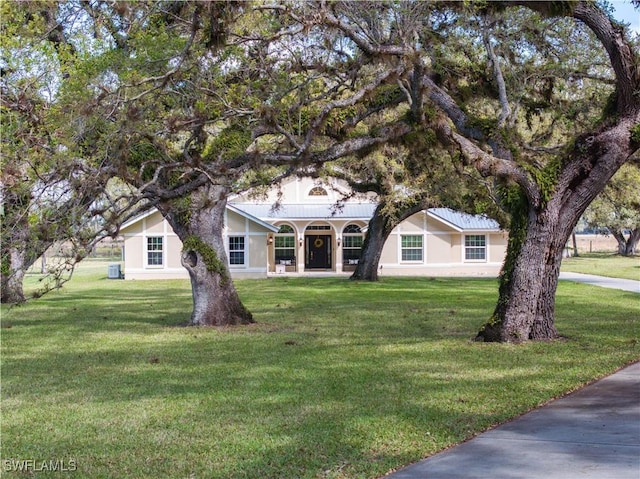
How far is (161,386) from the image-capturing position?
35.1 ft

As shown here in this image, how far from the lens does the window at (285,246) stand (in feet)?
155

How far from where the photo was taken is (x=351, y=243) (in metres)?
46.5

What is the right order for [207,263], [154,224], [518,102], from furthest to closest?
1. [154,224]
2. [207,263]
3. [518,102]

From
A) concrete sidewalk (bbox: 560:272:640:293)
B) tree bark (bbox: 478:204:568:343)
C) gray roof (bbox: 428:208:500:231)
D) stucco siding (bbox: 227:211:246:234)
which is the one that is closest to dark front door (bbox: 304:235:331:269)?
stucco siding (bbox: 227:211:246:234)

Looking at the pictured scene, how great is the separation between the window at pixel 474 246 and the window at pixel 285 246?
10.2 meters

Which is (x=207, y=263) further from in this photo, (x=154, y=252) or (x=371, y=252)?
(x=154, y=252)

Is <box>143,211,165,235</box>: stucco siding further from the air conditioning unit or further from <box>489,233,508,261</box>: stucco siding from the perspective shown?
<box>489,233,508,261</box>: stucco siding

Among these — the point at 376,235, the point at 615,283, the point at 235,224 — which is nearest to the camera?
the point at 615,283

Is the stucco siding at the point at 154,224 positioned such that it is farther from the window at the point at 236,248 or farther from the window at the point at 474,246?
the window at the point at 474,246

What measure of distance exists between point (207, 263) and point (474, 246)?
99.5 feet

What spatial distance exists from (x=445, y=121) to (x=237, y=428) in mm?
8691

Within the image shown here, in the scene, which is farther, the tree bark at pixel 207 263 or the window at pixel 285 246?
the window at pixel 285 246

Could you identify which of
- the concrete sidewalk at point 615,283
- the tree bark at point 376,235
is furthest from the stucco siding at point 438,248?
the concrete sidewalk at point 615,283

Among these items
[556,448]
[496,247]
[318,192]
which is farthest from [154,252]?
[556,448]
